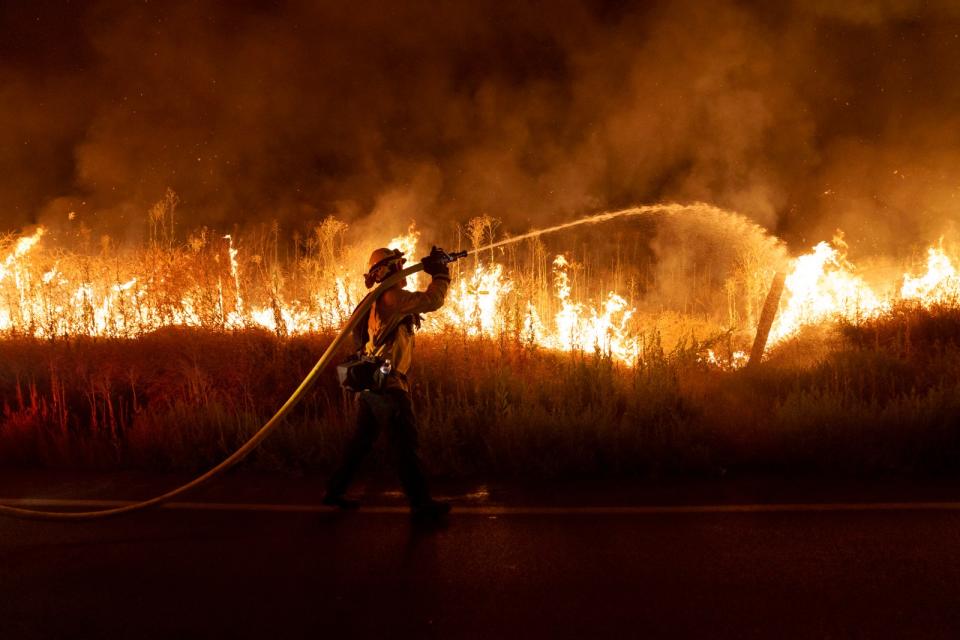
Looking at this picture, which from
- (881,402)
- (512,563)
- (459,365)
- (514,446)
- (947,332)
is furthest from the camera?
(947,332)

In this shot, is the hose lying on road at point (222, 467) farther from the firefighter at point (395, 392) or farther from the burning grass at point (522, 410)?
the burning grass at point (522, 410)

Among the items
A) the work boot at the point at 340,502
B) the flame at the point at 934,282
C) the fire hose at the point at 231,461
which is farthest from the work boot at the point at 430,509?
the flame at the point at 934,282

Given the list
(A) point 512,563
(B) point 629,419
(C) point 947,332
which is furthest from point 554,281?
(A) point 512,563

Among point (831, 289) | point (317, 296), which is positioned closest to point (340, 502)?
point (317, 296)

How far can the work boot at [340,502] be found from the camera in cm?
489

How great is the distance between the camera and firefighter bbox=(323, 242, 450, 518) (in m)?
4.71

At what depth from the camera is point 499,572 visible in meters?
3.80

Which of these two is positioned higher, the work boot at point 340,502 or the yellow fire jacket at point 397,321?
the yellow fire jacket at point 397,321

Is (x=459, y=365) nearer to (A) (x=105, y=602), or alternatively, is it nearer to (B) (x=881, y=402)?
(B) (x=881, y=402)

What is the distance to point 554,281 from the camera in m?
13.1

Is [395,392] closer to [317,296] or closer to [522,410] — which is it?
[522,410]

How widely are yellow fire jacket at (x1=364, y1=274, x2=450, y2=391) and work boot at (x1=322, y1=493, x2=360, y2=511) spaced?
0.83m

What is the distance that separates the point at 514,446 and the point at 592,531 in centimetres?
162

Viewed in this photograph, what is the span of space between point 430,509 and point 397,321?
1.18 meters
